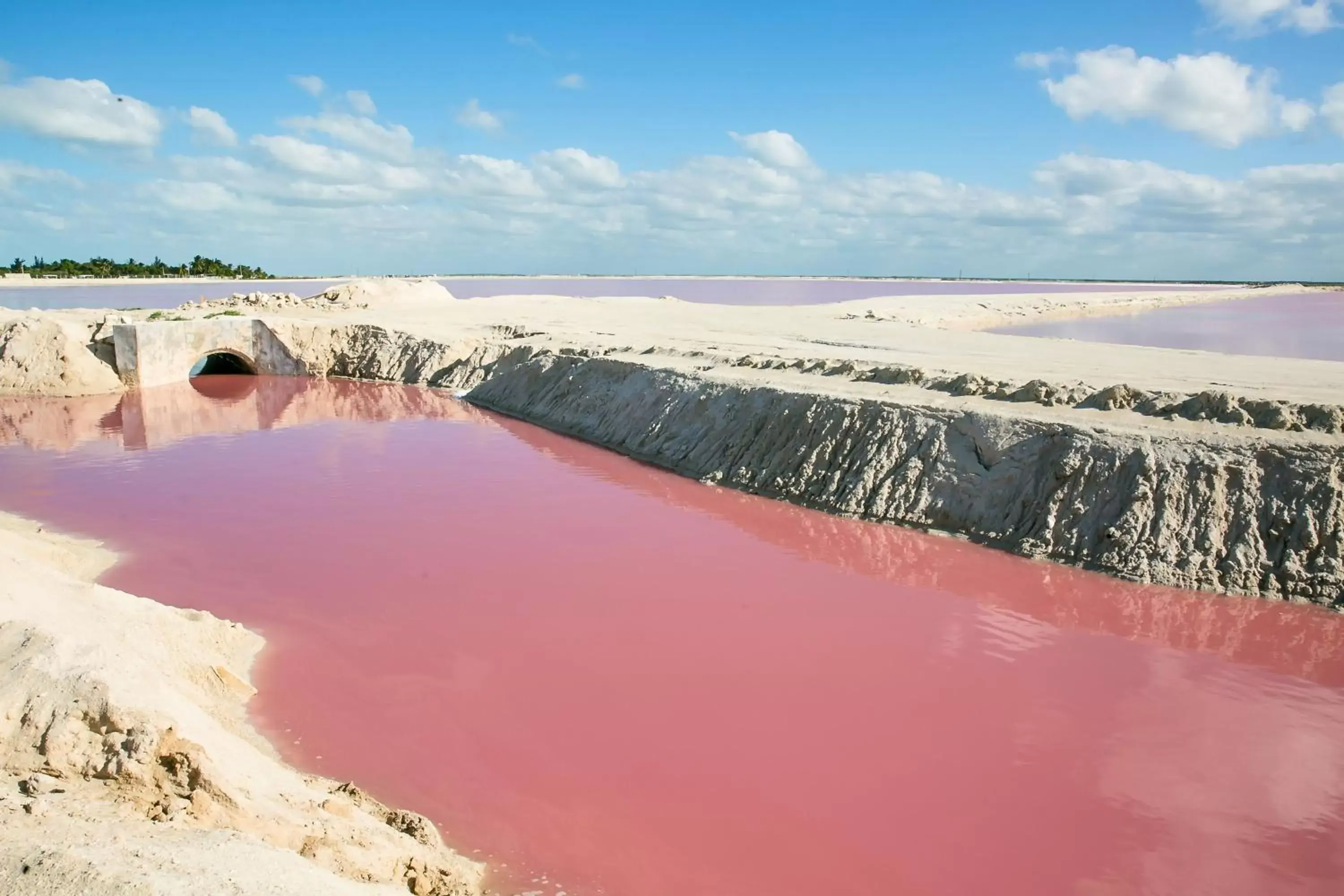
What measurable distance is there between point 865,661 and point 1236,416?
655cm

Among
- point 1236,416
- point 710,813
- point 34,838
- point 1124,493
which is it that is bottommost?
point 710,813

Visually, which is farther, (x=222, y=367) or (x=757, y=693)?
(x=222, y=367)

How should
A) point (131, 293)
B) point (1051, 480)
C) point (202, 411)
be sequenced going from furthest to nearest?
point (131, 293)
point (202, 411)
point (1051, 480)

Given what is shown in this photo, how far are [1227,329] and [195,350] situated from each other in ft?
128

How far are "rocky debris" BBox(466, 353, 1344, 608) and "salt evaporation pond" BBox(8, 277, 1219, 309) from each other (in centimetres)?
2473

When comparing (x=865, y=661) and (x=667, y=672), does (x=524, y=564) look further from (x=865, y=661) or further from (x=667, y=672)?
(x=865, y=661)

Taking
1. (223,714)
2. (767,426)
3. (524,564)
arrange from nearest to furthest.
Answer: (223,714)
(524,564)
(767,426)

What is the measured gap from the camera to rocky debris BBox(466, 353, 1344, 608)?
10.1 meters

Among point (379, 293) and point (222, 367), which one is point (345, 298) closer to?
point (379, 293)

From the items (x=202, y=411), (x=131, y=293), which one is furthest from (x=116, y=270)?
(x=202, y=411)

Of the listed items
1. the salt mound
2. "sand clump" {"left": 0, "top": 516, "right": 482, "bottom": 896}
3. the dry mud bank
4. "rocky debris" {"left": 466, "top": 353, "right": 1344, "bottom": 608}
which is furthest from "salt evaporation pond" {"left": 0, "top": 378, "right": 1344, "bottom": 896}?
the salt mound

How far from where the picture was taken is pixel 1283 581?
32.1ft

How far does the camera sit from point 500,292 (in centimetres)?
8062

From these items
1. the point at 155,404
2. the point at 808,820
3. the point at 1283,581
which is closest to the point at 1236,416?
the point at 1283,581
